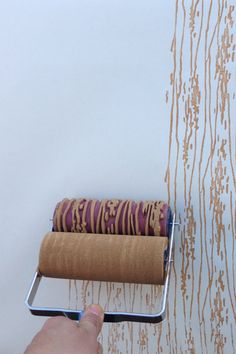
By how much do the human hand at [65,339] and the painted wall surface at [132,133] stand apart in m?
0.37

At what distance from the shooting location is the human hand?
18.4 inches

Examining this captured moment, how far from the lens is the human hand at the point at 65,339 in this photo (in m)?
0.47

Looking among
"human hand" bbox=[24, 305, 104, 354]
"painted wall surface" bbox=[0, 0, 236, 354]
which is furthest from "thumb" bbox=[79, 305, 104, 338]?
"painted wall surface" bbox=[0, 0, 236, 354]

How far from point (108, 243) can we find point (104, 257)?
0.08 feet

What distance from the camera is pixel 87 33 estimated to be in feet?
2.57

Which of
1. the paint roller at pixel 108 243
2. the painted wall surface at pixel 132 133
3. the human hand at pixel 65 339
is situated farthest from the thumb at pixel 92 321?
the painted wall surface at pixel 132 133

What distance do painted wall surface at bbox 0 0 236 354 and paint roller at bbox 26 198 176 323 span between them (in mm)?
68

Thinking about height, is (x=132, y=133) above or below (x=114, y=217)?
above

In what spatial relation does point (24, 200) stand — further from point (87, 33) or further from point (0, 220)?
point (87, 33)

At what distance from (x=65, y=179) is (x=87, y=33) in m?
0.27

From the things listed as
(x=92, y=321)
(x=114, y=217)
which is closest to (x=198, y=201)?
(x=114, y=217)

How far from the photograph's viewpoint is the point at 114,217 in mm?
780

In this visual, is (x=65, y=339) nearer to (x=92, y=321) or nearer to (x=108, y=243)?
(x=92, y=321)

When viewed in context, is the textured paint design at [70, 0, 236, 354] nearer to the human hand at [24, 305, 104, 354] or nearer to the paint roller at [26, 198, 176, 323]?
the paint roller at [26, 198, 176, 323]
